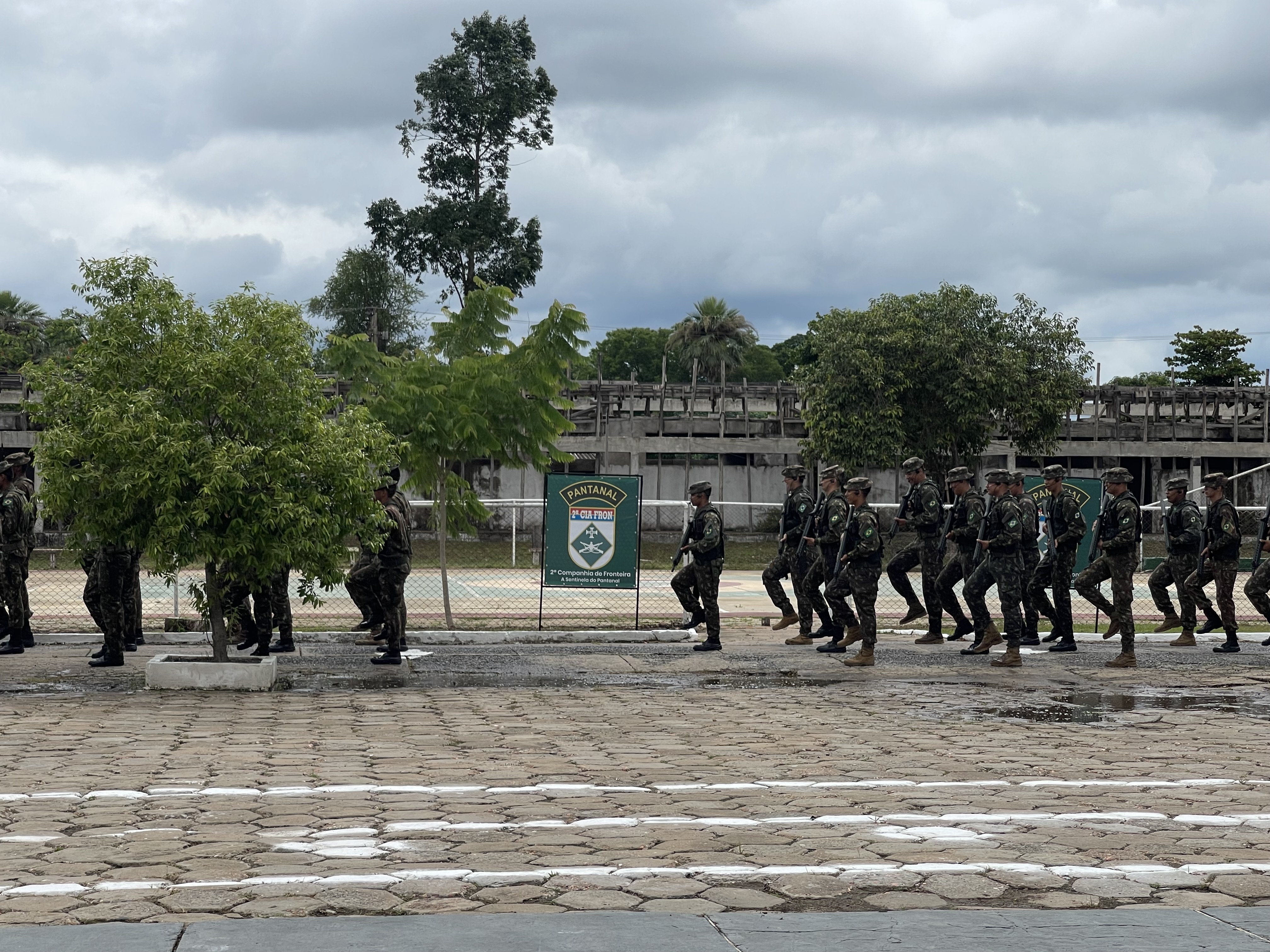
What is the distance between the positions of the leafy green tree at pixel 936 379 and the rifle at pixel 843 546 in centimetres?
2174

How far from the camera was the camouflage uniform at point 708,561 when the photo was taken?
1537 centimetres

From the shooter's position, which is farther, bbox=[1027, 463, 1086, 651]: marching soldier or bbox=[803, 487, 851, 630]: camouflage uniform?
bbox=[1027, 463, 1086, 651]: marching soldier

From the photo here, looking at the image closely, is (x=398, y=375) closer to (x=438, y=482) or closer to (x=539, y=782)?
(x=438, y=482)

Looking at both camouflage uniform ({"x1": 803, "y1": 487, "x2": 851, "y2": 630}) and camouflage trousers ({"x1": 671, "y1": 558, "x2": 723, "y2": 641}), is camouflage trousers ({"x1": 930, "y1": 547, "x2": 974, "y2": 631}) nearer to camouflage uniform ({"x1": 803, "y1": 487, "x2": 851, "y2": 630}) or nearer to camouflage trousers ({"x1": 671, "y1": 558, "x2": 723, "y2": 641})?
camouflage uniform ({"x1": 803, "y1": 487, "x2": 851, "y2": 630})

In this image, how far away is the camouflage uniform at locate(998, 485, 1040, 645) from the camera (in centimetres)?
1458

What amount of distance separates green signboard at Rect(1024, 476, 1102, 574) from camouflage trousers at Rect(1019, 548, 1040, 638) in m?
2.09

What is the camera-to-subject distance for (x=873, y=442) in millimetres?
36688

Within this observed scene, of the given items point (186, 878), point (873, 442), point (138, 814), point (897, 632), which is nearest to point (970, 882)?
point (186, 878)

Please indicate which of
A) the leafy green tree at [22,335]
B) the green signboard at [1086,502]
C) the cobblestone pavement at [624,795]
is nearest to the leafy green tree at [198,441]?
the cobblestone pavement at [624,795]

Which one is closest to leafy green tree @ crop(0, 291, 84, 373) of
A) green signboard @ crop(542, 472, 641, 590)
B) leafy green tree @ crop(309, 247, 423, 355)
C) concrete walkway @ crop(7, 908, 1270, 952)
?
leafy green tree @ crop(309, 247, 423, 355)

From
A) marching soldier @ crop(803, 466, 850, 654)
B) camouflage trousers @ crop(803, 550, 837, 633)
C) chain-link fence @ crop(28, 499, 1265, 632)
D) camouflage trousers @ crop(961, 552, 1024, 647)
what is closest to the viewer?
camouflage trousers @ crop(961, 552, 1024, 647)

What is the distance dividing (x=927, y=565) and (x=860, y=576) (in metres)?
2.13

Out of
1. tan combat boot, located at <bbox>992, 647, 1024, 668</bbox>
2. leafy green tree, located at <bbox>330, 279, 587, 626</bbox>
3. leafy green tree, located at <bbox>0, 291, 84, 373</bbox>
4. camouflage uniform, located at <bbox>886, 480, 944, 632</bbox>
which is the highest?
leafy green tree, located at <bbox>0, 291, 84, 373</bbox>

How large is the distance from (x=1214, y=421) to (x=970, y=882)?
43082 millimetres
